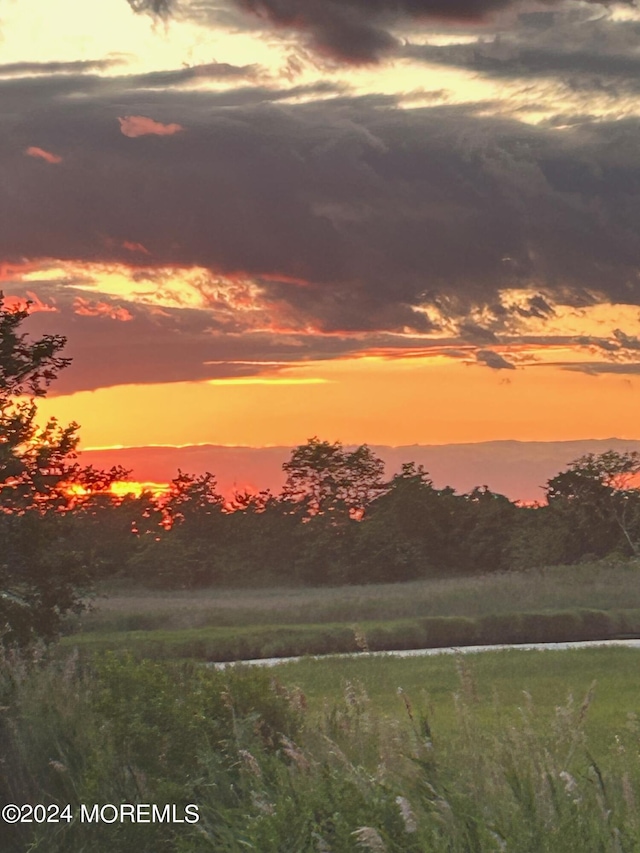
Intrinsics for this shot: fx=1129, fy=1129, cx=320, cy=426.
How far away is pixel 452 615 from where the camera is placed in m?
26.3

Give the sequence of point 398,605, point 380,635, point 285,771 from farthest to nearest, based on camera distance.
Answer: point 398,605 < point 380,635 < point 285,771

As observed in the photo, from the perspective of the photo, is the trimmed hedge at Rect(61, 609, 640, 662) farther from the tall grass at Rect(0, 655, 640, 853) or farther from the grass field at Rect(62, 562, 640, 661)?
the tall grass at Rect(0, 655, 640, 853)

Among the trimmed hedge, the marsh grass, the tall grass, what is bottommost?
the trimmed hedge

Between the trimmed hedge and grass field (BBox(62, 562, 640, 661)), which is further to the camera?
grass field (BBox(62, 562, 640, 661))

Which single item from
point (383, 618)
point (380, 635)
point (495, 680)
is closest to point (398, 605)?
point (383, 618)

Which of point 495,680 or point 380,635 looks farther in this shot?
point 380,635

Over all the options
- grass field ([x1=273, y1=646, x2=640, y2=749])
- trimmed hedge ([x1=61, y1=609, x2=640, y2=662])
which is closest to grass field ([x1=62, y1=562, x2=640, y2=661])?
trimmed hedge ([x1=61, y1=609, x2=640, y2=662])

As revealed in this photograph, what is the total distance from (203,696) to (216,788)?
0.91 meters

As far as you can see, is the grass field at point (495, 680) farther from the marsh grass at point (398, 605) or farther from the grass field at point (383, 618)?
the marsh grass at point (398, 605)

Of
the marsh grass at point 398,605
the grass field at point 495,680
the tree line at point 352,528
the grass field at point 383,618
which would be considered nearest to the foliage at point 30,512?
the grass field at point 495,680

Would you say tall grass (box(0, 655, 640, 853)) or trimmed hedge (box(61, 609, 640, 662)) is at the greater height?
tall grass (box(0, 655, 640, 853))

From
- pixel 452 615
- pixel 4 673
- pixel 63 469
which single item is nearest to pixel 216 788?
pixel 4 673

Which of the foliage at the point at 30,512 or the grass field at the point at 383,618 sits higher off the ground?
the foliage at the point at 30,512

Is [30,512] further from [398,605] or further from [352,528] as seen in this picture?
[352,528]
